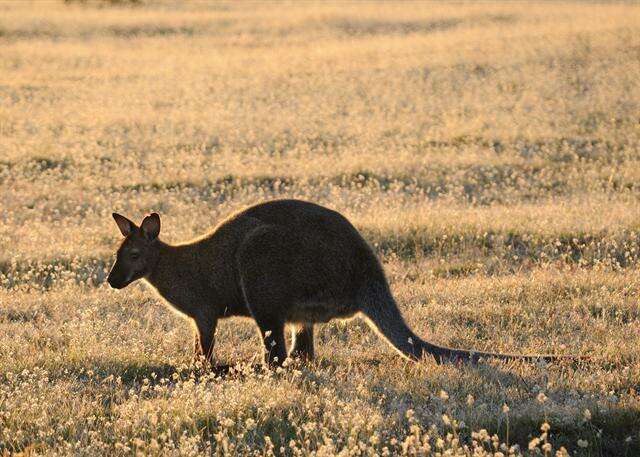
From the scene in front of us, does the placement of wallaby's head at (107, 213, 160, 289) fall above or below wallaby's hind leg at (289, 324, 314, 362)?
above

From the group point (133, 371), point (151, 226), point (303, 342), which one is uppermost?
point (151, 226)

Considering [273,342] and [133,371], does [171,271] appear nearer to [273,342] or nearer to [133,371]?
[133,371]

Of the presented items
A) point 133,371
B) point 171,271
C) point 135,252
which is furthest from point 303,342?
point 135,252

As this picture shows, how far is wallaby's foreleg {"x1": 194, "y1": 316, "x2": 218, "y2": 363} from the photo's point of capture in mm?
8234

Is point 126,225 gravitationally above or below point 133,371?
above

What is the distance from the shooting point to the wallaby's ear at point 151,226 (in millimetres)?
8391

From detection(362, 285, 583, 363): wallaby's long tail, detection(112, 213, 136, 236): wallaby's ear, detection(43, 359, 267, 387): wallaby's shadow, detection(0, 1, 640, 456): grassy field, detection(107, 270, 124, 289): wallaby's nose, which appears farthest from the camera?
detection(112, 213, 136, 236): wallaby's ear

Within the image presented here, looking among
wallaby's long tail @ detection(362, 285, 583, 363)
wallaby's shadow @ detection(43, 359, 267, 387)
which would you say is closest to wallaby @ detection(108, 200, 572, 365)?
wallaby's long tail @ detection(362, 285, 583, 363)

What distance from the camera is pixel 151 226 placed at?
8.45 meters

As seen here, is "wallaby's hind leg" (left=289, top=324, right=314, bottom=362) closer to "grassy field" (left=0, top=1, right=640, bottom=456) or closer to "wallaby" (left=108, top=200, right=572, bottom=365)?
"wallaby" (left=108, top=200, right=572, bottom=365)

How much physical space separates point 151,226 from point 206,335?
1007 mm

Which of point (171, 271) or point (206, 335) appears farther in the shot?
point (171, 271)

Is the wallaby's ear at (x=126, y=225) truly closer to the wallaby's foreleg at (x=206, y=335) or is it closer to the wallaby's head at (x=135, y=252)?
the wallaby's head at (x=135, y=252)

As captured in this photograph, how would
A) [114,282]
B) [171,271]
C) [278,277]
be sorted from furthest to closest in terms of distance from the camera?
[171,271], [114,282], [278,277]
